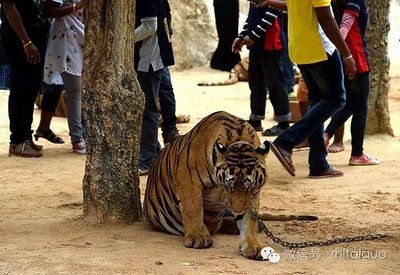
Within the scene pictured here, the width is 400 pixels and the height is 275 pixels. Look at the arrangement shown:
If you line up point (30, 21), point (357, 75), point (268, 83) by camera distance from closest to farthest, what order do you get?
point (357, 75), point (30, 21), point (268, 83)

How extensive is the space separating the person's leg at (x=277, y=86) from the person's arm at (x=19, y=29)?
2654mm

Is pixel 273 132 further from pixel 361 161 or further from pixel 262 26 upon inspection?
pixel 361 161

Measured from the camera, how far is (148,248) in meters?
5.00

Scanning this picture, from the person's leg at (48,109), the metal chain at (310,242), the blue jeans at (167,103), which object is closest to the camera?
the metal chain at (310,242)

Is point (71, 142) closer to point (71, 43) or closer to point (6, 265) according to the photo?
point (71, 43)

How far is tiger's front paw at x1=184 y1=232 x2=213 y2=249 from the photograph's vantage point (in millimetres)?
4992

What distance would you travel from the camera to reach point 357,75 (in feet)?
25.2

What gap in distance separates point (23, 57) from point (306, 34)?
2836 millimetres

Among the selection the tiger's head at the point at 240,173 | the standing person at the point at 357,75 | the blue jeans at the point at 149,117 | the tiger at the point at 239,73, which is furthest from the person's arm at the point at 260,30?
the tiger at the point at 239,73

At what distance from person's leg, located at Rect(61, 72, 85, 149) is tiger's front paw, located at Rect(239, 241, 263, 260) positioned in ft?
13.1

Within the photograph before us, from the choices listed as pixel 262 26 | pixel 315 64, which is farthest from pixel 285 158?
pixel 262 26

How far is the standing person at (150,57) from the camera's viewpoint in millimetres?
7090

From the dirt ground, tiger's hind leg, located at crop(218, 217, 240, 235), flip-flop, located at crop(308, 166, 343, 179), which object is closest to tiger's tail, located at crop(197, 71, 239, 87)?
the dirt ground

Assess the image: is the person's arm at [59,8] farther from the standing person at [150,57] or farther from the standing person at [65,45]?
the standing person at [150,57]
